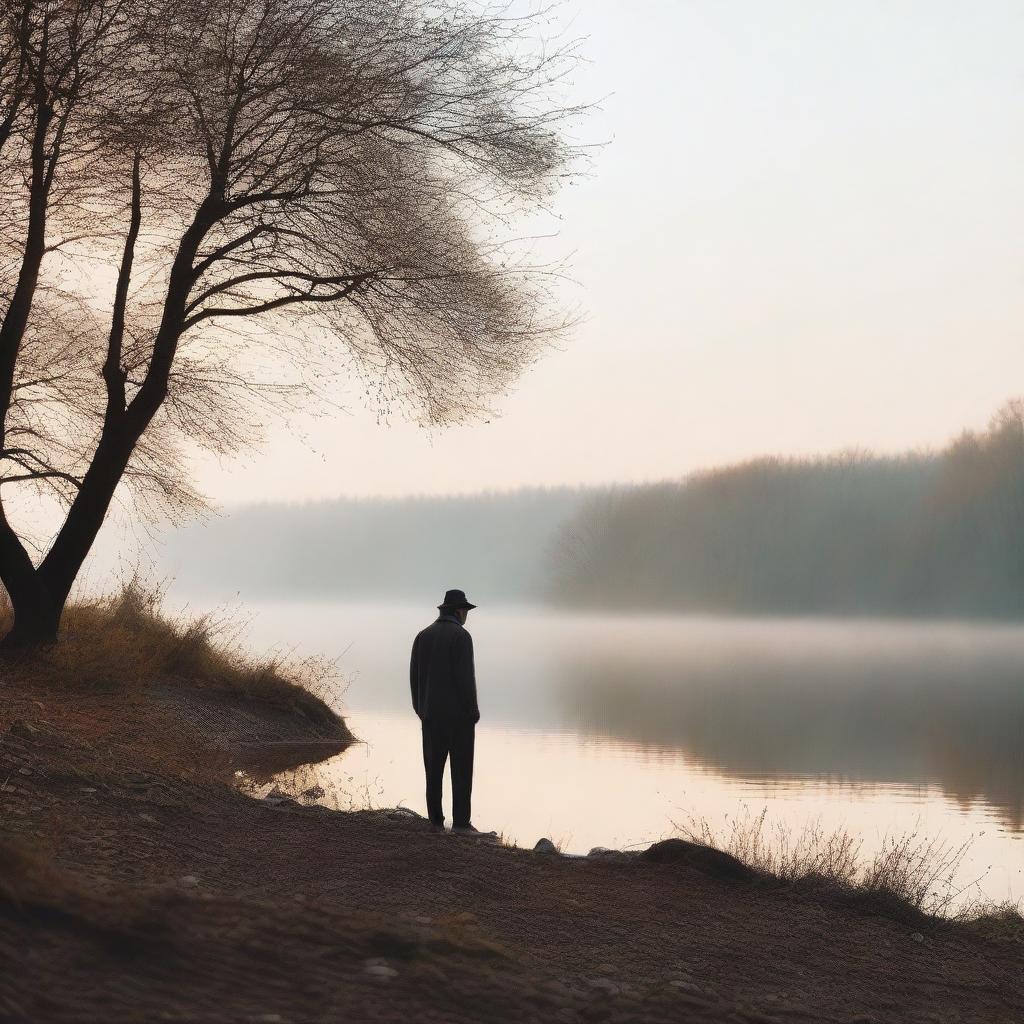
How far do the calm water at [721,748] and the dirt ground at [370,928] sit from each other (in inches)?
126

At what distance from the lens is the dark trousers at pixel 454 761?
34.6 feet

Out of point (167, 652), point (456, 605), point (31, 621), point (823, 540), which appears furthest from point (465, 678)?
point (823, 540)

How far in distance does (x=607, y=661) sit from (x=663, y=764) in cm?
3020

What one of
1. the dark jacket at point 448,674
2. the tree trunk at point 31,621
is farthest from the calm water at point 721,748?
the tree trunk at point 31,621

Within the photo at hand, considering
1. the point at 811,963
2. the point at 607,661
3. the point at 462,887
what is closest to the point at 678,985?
the point at 811,963

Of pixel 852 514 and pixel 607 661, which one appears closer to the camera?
pixel 607 661

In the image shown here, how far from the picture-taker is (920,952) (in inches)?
317

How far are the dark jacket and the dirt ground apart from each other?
1044mm

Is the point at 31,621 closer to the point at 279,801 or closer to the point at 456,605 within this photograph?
the point at 279,801

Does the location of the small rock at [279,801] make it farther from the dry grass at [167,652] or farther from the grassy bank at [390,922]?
the dry grass at [167,652]

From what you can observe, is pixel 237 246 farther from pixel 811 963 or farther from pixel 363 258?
pixel 811 963

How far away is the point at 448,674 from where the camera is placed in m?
10.4

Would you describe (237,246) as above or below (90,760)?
above

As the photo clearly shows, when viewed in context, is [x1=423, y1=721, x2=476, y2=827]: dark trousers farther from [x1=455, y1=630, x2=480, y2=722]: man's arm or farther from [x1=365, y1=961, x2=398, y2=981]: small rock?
[x1=365, y1=961, x2=398, y2=981]: small rock
